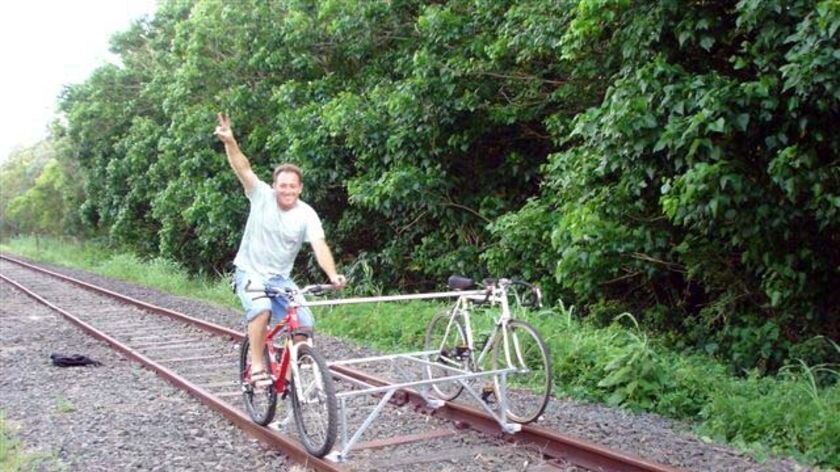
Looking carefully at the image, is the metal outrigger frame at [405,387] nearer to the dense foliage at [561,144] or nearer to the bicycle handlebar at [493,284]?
the bicycle handlebar at [493,284]

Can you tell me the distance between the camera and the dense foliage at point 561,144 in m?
6.63

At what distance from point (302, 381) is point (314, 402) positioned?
0.80ft

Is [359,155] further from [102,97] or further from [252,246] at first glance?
[102,97]

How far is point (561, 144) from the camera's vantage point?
10.1 metres

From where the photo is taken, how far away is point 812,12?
599cm

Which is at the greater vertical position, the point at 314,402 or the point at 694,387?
the point at 314,402

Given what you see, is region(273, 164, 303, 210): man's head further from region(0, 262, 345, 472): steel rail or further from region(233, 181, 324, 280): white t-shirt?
region(0, 262, 345, 472): steel rail

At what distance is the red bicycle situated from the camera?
4949 mm

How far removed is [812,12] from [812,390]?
2.95m

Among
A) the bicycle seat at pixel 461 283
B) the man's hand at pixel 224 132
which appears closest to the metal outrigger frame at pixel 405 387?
the bicycle seat at pixel 461 283

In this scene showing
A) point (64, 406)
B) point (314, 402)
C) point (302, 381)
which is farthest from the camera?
point (64, 406)

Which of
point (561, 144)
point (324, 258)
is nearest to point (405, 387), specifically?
point (324, 258)

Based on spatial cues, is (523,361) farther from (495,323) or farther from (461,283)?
(461,283)

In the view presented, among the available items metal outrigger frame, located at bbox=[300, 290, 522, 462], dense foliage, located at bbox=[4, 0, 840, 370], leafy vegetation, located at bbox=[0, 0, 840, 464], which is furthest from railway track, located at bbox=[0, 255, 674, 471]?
dense foliage, located at bbox=[4, 0, 840, 370]
